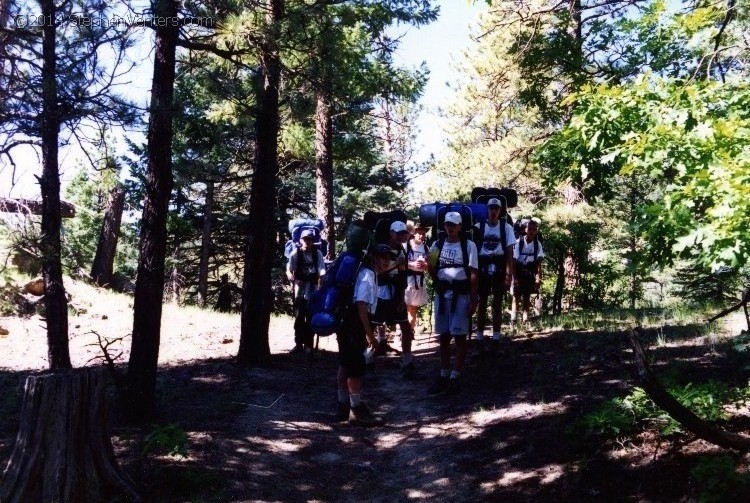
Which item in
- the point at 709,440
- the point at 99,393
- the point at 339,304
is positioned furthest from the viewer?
the point at 339,304

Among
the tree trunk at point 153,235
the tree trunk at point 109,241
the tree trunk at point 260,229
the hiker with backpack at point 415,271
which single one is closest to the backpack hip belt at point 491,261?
the hiker with backpack at point 415,271

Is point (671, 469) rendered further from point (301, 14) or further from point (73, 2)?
point (73, 2)

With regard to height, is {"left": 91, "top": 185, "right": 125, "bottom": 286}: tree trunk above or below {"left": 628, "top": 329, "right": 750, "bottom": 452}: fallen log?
above

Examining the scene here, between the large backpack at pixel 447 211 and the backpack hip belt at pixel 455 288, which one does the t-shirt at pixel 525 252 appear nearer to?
the large backpack at pixel 447 211

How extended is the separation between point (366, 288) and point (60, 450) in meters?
3.15

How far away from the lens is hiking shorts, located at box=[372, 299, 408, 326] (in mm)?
8289

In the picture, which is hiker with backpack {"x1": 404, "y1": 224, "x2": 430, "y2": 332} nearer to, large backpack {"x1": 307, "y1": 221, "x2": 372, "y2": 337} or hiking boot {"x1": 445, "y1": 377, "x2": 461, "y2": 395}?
hiking boot {"x1": 445, "y1": 377, "x2": 461, "y2": 395}

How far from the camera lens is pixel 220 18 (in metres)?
7.42

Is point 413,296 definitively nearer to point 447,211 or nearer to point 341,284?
point 447,211

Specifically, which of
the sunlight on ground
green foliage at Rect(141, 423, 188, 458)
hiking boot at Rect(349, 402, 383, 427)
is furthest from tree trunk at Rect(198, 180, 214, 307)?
the sunlight on ground

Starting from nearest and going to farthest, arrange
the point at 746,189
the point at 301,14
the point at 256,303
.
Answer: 1. the point at 746,189
2. the point at 301,14
3. the point at 256,303

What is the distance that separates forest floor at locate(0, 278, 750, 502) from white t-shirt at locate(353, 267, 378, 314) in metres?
1.50

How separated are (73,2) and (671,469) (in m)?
7.32

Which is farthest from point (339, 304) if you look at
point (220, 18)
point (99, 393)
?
point (220, 18)
